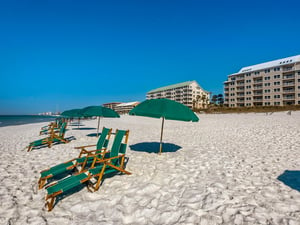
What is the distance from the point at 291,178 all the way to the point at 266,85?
65.8m

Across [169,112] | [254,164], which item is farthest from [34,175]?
[254,164]

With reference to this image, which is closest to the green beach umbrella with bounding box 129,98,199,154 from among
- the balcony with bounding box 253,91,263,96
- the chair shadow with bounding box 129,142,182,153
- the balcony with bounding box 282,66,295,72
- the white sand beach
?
the white sand beach

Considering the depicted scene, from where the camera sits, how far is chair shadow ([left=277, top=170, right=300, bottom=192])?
349 centimetres

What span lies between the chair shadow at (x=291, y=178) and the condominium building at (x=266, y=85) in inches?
2497

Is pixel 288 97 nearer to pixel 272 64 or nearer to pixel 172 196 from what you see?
pixel 272 64

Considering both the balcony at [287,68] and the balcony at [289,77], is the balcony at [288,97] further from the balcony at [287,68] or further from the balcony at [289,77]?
the balcony at [287,68]

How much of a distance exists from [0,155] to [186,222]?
26.0 ft

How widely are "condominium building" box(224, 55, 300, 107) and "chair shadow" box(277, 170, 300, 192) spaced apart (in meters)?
63.4

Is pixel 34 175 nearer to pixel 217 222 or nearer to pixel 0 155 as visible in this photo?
pixel 0 155

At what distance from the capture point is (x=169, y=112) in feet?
15.7

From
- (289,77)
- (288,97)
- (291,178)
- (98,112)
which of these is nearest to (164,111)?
(291,178)

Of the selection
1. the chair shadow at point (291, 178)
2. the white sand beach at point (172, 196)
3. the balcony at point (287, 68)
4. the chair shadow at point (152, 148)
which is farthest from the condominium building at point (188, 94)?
the white sand beach at point (172, 196)

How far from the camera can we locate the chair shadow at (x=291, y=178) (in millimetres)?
3491

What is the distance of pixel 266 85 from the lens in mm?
55938
